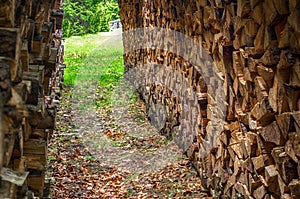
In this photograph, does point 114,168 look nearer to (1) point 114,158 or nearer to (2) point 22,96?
(1) point 114,158

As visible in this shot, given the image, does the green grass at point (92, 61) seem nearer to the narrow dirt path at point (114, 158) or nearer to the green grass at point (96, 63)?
the green grass at point (96, 63)

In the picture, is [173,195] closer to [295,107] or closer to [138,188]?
[138,188]

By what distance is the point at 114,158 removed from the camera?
6.44m

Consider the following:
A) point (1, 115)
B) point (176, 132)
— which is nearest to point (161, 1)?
point (176, 132)

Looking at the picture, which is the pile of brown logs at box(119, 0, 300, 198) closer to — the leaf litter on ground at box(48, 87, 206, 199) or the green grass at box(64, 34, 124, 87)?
the leaf litter on ground at box(48, 87, 206, 199)

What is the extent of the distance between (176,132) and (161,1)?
1987mm

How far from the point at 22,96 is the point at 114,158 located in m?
4.79

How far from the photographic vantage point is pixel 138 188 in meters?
5.25

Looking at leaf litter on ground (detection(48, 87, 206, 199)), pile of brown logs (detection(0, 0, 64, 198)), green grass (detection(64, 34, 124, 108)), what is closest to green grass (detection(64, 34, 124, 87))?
green grass (detection(64, 34, 124, 108))

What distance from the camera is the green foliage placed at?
2114 cm

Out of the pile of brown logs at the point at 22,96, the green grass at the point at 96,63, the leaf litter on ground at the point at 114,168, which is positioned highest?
the pile of brown logs at the point at 22,96

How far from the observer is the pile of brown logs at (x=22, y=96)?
1.52 meters

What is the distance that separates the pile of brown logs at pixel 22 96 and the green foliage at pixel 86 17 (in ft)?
59.4

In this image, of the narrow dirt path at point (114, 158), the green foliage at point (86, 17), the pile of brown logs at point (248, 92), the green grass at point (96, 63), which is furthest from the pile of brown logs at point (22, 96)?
the green foliage at point (86, 17)
